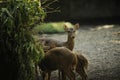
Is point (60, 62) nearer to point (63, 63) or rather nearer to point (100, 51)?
point (63, 63)

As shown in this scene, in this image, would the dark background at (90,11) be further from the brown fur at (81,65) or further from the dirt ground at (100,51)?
the brown fur at (81,65)

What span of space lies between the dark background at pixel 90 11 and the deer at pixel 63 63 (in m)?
11.8

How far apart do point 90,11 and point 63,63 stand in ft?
42.6

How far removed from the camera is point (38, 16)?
7594 mm

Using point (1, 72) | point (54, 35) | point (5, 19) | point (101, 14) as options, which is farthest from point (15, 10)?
point (101, 14)

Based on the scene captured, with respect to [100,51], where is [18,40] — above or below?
above

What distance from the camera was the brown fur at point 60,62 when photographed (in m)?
7.78

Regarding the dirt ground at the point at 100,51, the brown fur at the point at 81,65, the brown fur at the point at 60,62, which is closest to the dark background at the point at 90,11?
the dirt ground at the point at 100,51

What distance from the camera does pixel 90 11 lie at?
20578 mm

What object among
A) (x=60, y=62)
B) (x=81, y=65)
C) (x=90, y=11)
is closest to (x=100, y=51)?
(x=81, y=65)

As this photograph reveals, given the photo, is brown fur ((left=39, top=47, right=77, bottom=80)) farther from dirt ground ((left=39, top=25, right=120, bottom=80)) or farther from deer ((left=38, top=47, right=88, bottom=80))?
dirt ground ((left=39, top=25, right=120, bottom=80))

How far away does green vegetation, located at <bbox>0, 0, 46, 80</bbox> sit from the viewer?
7.30 metres

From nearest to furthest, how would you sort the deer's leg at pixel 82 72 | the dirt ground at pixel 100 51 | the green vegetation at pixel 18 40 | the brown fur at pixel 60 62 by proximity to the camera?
1. the green vegetation at pixel 18 40
2. the brown fur at pixel 60 62
3. the deer's leg at pixel 82 72
4. the dirt ground at pixel 100 51

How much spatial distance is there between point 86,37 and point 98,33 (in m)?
0.93
